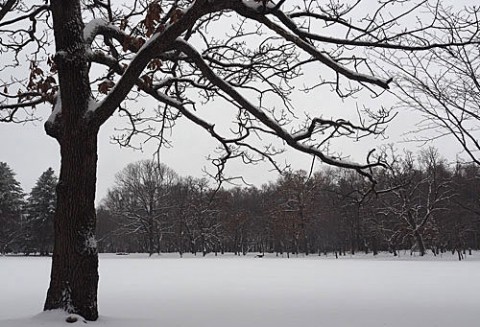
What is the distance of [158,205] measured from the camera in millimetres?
51562

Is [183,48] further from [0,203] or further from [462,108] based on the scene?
[0,203]

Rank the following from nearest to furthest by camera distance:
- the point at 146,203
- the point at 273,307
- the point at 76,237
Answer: the point at 76,237
the point at 273,307
the point at 146,203

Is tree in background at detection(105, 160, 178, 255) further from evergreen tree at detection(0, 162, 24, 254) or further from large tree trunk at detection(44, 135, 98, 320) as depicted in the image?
large tree trunk at detection(44, 135, 98, 320)

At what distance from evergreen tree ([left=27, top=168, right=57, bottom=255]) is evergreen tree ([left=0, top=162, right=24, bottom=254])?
1.54 meters

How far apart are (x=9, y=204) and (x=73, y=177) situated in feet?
164

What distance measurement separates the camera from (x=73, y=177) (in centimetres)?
543

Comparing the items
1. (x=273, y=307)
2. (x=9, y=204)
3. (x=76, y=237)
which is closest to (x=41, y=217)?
(x=9, y=204)

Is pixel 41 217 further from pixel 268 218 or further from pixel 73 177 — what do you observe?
pixel 73 177

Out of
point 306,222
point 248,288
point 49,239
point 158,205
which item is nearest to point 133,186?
point 158,205

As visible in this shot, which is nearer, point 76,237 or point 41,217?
point 76,237

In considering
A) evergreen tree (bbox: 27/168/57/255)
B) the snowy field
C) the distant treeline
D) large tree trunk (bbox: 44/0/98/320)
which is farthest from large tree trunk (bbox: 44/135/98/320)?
evergreen tree (bbox: 27/168/57/255)

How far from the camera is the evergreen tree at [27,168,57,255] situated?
162 ft

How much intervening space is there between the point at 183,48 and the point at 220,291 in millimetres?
5832

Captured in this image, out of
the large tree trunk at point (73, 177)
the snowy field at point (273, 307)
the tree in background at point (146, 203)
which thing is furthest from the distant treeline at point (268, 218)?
the large tree trunk at point (73, 177)
